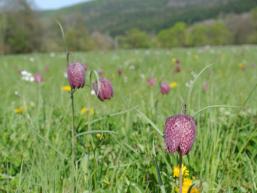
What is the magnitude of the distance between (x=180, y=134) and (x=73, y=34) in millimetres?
52822

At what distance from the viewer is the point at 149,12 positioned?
165 m

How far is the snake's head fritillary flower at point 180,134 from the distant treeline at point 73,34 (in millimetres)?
22301

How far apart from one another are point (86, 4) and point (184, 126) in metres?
197

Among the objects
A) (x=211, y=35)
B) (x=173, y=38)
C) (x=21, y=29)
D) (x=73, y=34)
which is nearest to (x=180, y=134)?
(x=21, y=29)

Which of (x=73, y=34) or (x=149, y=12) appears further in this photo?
(x=149, y=12)

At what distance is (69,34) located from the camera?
53.4 metres

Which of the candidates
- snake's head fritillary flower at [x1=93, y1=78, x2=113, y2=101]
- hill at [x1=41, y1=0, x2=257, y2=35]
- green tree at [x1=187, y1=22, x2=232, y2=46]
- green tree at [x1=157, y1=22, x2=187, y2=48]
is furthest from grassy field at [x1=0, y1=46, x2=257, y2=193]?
hill at [x1=41, y1=0, x2=257, y2=35]

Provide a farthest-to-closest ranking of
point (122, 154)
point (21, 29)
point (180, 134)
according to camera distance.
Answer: point (21, 29)
point (122, 154)
point (180, 134)

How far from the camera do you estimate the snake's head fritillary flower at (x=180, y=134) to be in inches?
39.4

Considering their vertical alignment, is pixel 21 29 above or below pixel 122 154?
above

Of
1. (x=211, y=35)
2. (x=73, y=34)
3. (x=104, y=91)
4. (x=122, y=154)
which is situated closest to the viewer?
(x=104, y=91)

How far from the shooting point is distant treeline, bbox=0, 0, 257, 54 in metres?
42.0

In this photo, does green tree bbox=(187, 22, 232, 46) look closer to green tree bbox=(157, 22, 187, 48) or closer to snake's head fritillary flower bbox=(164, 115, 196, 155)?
green tree bbox=(157, 22, 187, 48)

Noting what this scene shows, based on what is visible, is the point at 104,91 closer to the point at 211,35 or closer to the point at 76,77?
the point at 76,77
